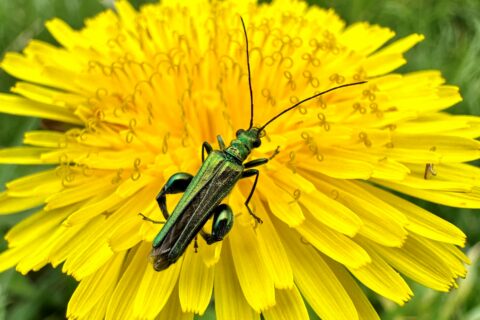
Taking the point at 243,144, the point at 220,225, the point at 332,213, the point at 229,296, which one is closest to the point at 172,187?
the point at 220,225

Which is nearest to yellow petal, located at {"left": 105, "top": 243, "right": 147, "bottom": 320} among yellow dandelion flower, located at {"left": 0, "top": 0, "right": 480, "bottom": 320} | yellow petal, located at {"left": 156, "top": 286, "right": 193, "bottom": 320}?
yellow dandelion flower, located at {"left": 0, "top": 0, "right": 480, "bottom": 320}

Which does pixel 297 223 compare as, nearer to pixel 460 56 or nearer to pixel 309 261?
pixel 309 261

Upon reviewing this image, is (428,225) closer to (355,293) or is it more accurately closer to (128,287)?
(355,293)

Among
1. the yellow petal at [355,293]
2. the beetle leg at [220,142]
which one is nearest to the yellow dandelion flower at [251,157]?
the yellow petal at [355,293]

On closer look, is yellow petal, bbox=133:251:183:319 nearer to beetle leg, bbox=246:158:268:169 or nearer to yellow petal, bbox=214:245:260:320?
yellow petal, bbox=214:245:260:320

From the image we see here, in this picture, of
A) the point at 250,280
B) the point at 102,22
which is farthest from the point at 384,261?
the point at 102,22

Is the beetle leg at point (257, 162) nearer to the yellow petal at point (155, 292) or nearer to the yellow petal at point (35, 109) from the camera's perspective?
the yellow petal at point (155, 292)
